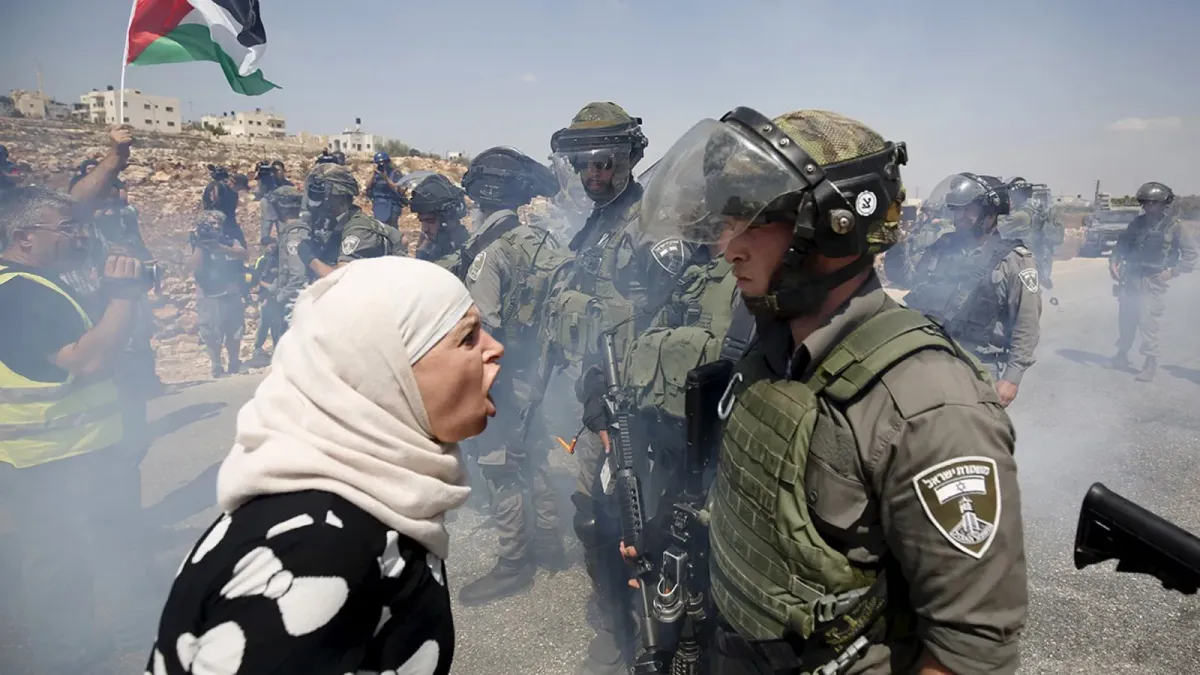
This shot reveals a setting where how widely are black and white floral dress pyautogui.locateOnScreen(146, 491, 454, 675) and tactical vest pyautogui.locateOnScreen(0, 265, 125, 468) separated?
8.66 ft

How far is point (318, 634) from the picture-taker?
3.26 feet

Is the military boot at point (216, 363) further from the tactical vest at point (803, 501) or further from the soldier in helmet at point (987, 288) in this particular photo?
the tactical vest at point (803, 501)

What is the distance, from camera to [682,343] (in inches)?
113

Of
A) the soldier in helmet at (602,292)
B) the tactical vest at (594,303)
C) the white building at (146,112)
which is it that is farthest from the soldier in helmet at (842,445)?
the white building at (146,112)

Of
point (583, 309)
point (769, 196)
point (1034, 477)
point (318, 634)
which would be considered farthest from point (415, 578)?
point (1034, 477)

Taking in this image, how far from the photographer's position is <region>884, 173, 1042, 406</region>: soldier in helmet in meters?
4.32

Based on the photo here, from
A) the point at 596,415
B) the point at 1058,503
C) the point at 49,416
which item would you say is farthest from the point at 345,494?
the point at 1058,503

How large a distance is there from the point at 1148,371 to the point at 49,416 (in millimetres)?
10488

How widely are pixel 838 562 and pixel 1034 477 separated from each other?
16.5ft

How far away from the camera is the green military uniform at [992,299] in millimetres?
4320

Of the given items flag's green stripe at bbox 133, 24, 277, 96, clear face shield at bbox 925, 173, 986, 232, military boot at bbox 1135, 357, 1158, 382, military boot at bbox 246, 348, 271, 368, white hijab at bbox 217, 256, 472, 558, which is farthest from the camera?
military boot at bbox 246, 348, 271, 368

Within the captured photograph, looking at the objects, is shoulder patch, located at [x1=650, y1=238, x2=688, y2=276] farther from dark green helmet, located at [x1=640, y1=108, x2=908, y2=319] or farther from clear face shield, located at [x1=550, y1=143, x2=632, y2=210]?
dark green helmet, located at [x1=640, y1=108, x2=908, y2=319]

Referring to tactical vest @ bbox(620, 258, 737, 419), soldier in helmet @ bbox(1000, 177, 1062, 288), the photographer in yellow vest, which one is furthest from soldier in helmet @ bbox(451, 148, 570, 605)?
soldier in helmet @ bbox(1000, 177, 1062, 288)

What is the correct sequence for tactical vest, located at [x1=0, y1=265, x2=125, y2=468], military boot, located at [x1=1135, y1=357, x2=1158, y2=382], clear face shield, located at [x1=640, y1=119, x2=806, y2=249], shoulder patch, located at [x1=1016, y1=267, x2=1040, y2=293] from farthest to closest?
military boot, located at [x1=1135, y1=357, x2=1158, y2=382]
shoulder patch, located at [x1=1016, y1=267, x2=1040, y2=293]
tactical vest, located at [x1=0, y1=265, x2=125, y2=468]
clear face shield, located at [x1=640, y1=119, x2=806, y2=249]
